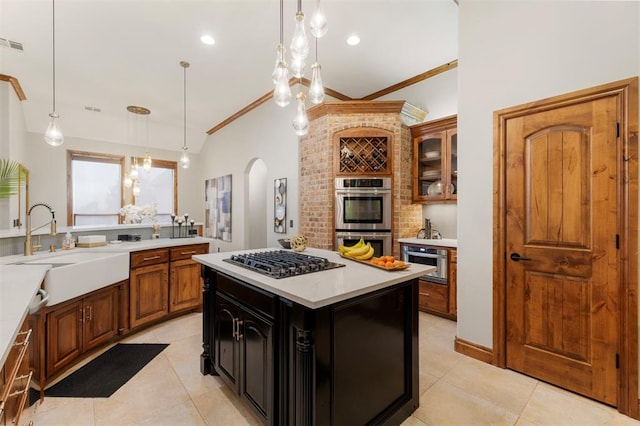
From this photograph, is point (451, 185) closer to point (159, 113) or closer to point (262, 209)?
point (262, 209)

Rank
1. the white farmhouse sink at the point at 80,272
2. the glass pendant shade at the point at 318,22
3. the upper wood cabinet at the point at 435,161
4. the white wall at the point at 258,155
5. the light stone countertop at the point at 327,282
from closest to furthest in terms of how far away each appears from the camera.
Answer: the light stone countertop at the point at 327,282, the glass pendant shade at the point at 318,22, the white farmhouse sink at the point at 80,272, the upper wood cabinet at the point at 435,161, the white wall at the point at 258,155

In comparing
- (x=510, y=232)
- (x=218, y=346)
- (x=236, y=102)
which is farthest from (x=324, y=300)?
(x=236, y=102)

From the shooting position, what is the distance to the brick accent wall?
3.96 metres

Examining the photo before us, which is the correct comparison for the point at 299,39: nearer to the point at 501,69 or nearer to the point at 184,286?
the point at 501,69

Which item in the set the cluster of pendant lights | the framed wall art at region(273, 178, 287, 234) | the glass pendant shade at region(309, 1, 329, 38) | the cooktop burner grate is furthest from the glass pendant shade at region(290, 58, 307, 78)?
the framed wall art at region(273, 178, 287, 234)

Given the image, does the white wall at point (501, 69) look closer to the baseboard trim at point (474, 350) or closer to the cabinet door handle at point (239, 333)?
the baseboard trim at point (474, 350)

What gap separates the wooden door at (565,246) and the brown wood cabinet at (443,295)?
1.04 meters

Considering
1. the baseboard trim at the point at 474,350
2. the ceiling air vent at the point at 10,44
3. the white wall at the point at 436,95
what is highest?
the ceiling air vent at the point at 10,44

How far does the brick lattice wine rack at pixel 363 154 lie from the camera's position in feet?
13.2

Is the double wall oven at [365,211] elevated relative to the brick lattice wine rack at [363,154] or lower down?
lower down

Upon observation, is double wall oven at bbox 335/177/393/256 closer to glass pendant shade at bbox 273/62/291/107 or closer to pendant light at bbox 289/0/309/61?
glass pendant shade at bbox 273/62/291/107

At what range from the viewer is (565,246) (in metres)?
2.08

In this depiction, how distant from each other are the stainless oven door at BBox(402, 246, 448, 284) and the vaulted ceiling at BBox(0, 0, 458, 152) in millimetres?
2324

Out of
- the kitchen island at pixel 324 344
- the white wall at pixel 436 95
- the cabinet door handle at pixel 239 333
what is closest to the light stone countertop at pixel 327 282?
the kitchen island at pixel 324 344
